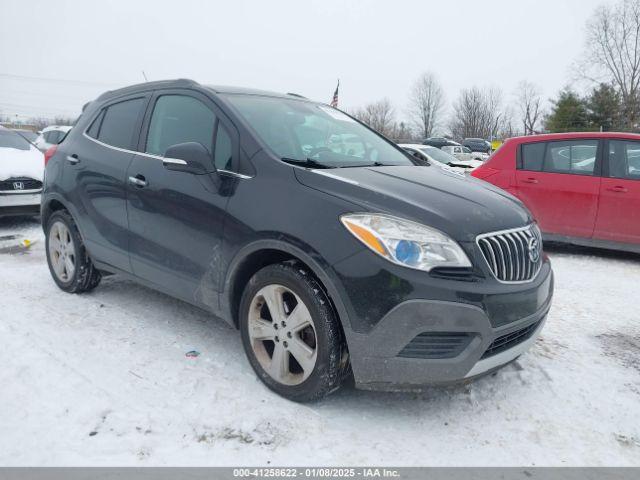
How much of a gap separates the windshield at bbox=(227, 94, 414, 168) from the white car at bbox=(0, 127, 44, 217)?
17.6 feet

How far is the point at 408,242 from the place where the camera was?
7.86 feet

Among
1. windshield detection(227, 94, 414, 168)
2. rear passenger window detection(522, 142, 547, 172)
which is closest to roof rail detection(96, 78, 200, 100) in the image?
windshield detection(227, 94, 414, 168)

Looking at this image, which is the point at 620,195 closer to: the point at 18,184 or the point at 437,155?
the point at 18,184

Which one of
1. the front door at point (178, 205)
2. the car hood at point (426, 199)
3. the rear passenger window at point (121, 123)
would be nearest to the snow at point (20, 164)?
the rear passenger window at point (121, 123)

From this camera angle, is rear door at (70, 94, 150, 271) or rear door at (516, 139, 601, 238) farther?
rear door at (516, 139, 601, 238)

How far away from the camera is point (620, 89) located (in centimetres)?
4334

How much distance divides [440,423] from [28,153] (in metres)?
8.09

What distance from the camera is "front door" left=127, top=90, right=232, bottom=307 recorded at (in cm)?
304

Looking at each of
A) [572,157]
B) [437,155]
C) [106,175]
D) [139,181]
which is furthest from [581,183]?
[437,155]

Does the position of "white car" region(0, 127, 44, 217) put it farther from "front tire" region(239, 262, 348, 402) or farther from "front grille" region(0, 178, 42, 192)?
"front tire" region(239, 262, 348, 402)

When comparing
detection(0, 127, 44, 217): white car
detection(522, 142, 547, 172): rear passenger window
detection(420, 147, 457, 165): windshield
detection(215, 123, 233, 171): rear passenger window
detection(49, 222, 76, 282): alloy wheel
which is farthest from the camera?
detection(420, 147, 457, 165): windshield

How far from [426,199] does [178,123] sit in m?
1.87
